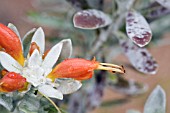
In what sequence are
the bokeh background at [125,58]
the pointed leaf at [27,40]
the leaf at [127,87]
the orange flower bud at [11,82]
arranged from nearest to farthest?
the orange flower bud at [11,82]
the pointed leaf at [27,40]
the leaf at [127,87]
the bokeh background at [125,58]

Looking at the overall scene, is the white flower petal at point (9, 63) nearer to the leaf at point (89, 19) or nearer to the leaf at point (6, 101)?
the leaf at point (6, 101)

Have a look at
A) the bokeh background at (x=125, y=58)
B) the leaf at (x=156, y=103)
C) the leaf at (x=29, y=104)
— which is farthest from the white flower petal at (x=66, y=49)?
the bokeh background at (x=125, y=58)

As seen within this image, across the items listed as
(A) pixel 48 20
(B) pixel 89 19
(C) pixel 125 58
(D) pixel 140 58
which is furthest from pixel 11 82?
(C) pixel 125 58

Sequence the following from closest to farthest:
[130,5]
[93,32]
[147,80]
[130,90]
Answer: [130,5] → [93,32] → [130,90] → [147,80]

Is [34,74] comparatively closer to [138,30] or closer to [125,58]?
[138,30]

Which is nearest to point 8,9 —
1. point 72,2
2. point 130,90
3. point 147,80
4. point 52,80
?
point 147,80

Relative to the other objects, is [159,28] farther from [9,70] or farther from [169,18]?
[9,70]
